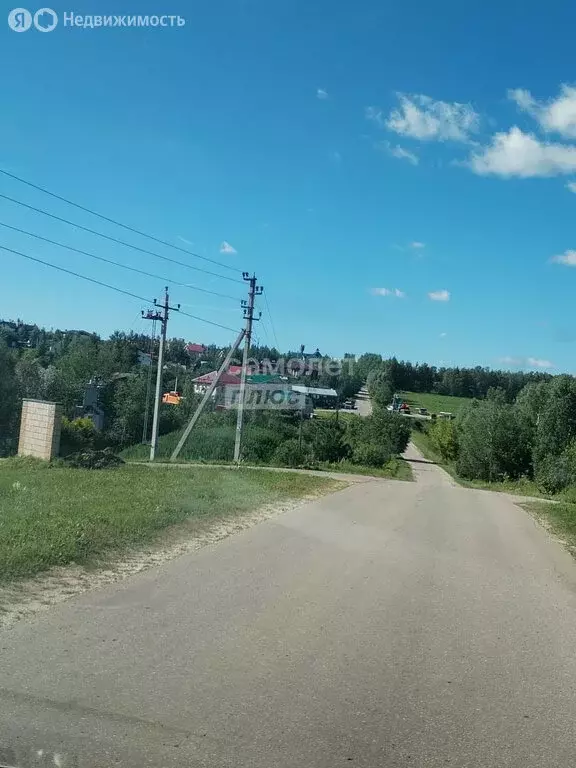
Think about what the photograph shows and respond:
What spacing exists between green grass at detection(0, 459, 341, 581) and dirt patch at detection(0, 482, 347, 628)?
17 centimetres

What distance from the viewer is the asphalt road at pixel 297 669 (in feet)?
13.0

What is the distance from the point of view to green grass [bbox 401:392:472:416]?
104000 millimetres

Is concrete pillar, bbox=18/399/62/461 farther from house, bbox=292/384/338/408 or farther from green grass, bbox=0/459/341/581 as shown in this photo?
house, bbox=292/384/338/408

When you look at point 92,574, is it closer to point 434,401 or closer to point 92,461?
point 92,461

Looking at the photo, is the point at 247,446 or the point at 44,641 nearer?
the point at 44,641

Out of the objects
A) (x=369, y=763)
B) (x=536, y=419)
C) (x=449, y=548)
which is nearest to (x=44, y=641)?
(x=369, y=763)

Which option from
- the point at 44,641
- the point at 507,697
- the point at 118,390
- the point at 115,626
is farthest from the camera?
the point at 118,390

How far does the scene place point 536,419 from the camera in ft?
196

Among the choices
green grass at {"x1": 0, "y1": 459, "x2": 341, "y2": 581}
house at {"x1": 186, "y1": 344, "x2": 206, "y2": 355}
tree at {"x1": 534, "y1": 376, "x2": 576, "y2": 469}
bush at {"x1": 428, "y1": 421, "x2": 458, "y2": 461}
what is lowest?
bush at {"x1": 428, "y1": 421, "x2": 458, "y2": 461}

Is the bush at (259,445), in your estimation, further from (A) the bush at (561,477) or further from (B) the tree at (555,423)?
(B) the tree at (555,423)

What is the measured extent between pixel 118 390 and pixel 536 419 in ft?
122

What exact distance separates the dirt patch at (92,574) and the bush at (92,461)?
12.4m

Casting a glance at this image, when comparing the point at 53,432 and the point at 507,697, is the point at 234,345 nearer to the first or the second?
the point at 53,432

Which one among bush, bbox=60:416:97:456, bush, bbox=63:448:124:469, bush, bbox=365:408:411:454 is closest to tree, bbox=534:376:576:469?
bush, bbox=365:408:411:454
